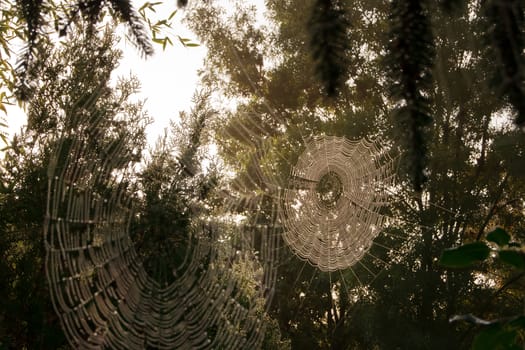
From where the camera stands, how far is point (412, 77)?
649mm

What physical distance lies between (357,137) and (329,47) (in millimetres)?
13511

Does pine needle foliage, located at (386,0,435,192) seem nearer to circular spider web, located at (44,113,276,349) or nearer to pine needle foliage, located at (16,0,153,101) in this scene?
pine needle foliage, located at (16,0,153,101)

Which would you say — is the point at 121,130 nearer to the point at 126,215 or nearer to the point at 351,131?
the point at 126,215

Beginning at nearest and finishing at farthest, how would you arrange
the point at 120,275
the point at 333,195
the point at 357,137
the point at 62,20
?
the point at 62,20
the point at 120,275
the point at 333,195
the point at 357,137

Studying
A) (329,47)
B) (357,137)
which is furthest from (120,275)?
(357,137)

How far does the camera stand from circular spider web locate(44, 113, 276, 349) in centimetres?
555

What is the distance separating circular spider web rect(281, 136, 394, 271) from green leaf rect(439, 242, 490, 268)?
6.99 m

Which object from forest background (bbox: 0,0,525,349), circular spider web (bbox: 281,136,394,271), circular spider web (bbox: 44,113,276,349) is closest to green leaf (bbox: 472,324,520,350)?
forest background (bbox: 0,0,525,349)

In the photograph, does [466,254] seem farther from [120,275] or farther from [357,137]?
[357,137]

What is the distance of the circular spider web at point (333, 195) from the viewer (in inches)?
352

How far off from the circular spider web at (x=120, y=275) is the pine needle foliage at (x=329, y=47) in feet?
15.7

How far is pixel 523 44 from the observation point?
62cm

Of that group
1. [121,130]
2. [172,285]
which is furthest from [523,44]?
[121,130]

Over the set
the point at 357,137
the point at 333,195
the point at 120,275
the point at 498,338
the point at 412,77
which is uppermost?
the point at 357,137
